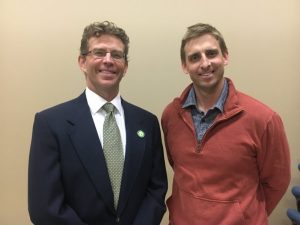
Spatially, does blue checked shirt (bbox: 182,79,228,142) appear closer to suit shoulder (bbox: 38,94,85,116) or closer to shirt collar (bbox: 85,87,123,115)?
shirt collar (bbox: 85,87,123,115)

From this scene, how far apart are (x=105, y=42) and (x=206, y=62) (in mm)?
458

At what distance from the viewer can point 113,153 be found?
52.5 inches

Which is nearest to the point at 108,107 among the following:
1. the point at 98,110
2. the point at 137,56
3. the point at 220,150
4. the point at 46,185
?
the point at 98,110

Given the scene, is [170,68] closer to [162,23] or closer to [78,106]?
[162,23]

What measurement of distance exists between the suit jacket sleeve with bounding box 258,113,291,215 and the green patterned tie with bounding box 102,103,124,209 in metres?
0.61

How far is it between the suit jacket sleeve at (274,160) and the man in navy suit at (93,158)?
0.48 metres

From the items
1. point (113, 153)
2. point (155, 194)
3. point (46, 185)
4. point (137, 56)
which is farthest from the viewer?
point (137, 56)

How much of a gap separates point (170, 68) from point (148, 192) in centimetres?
86

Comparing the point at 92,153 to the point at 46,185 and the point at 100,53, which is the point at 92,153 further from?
the point at 100,53

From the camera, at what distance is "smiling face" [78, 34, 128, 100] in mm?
1353

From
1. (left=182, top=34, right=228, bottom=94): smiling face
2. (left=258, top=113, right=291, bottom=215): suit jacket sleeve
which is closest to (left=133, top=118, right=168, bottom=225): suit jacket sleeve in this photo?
(left=182, top=34, right=228, bottom=94): smiling face

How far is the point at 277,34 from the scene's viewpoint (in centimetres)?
201

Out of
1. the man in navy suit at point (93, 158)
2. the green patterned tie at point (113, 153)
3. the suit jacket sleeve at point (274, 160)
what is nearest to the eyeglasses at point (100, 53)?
the man in navy suit at point (93, 158)

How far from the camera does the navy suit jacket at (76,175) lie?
123 cm
